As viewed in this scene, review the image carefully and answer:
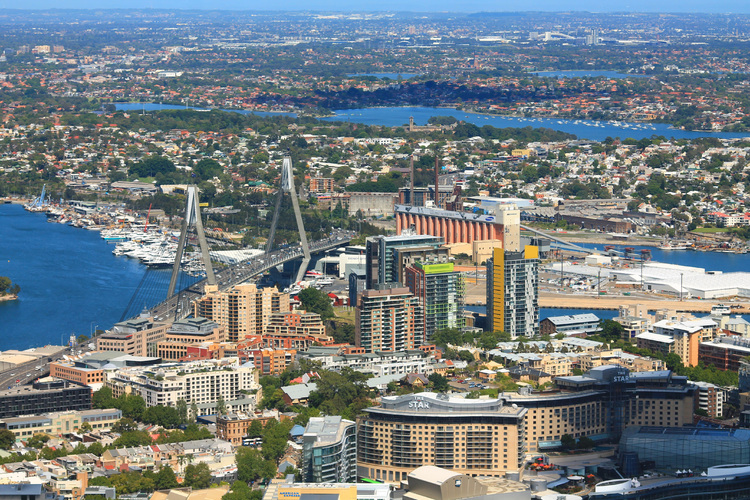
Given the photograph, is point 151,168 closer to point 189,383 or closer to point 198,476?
point 189,383

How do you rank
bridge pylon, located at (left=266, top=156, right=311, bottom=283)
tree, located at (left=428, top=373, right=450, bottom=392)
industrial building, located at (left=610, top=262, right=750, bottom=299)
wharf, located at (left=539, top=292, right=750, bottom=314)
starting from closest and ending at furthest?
tree, located at (left=428, top=373, right=450, bottom=392)
wharf, located at (left=539, top=292, right=750, bottom=314)
bridge pylon, located at (left=266, top=156, right=311, bottom=283)
industrial building, located at (left=610, top=262, right=750, bottom=299)

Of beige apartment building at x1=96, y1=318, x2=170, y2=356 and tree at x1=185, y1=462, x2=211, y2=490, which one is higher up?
tree at x1=185, y1=462, x2=211, y2=490

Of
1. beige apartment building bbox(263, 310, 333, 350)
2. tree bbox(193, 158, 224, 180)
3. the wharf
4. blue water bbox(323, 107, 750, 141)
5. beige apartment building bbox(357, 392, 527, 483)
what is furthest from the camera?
blue water bbox(323, 107, 750, 141)

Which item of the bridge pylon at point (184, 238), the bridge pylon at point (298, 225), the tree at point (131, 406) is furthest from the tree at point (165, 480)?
the bridge pylon at point (298, 225)

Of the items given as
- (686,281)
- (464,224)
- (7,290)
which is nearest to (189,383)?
(7,290)

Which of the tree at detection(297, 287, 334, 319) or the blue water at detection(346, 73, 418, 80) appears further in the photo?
the blue water at detection(346, 73, 418, 80)

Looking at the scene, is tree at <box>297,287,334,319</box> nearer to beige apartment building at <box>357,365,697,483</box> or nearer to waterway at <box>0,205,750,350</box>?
waterway at <box>0,205,750,350</box>

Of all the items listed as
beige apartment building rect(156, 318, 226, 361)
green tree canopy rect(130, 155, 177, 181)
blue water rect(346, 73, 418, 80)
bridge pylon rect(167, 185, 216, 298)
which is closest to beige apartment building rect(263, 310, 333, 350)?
beige apartment building rect(156, 318, 226, 361)
